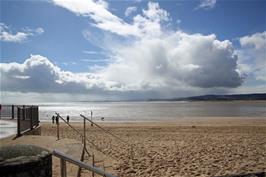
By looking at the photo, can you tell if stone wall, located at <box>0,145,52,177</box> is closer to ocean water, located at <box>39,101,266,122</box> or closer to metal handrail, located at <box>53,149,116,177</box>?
metal handrail, located at <box>53,149,116,177</box>

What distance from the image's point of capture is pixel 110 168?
29.5ft

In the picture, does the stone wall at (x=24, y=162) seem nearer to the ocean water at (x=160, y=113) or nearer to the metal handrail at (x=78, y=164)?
the metal handrail at (x=78, y=164)

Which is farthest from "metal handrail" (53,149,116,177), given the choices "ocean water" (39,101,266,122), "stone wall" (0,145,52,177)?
"ocean water" (39,101,266,122)

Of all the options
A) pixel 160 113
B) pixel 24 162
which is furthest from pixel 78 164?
pixel 160 113

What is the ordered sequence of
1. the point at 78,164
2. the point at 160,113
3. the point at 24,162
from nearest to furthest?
1. the point at 24,162
2. the point at 78,164
3. the point at 160,113

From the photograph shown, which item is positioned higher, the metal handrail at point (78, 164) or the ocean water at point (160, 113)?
the metal handrail at point (78, 164)

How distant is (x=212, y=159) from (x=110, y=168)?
151 inches

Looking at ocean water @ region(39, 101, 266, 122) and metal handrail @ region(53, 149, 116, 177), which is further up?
metal handrail @ region(53, 149, 116, 177)

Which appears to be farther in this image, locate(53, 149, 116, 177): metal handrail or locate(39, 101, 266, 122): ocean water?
locate(39, 101, 266, 122): ocean water

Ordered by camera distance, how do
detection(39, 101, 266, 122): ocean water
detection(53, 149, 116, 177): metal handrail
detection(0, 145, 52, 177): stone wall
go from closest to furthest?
detection(0, 145, 52, 177): stone wall, detection(53, 149, 116, 177): metal handrail, detection(39, 101, 266, 122): ocean water

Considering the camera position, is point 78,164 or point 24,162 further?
point 78,164

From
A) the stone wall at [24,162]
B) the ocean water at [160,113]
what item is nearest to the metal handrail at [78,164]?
the stone wall at [24,162]

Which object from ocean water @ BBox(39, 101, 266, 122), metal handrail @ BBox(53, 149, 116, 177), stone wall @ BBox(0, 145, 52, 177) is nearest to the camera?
stone wall @ BBox(0, 145, 52, 177)

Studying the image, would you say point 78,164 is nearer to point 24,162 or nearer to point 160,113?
point 24,162
